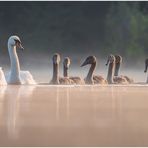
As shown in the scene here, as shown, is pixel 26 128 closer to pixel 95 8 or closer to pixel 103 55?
pixel 103 55

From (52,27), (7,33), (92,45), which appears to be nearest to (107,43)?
(92,45)

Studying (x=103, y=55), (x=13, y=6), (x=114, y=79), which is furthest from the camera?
(x=13, y=6)

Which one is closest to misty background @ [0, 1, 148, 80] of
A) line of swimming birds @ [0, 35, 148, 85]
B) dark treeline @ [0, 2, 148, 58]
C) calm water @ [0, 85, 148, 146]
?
dark treeline @ [0, 2, 148, 58]

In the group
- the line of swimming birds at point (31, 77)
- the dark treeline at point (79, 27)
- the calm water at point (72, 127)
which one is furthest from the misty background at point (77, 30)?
the calm water at point (72, 127)

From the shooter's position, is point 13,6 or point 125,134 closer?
point 125,134

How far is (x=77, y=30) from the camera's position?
13.1 metres

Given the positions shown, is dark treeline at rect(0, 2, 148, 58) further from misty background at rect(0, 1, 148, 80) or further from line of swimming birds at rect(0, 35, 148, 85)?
line of swimming birds at rect(0, 35, 148, 85)

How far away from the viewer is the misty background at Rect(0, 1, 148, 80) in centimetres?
1230

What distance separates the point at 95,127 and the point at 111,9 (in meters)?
11.4

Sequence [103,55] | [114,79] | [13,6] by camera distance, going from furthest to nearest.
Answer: [13,6] → [103,55] → [114,79]

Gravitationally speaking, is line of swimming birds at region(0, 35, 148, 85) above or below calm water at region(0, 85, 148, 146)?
above

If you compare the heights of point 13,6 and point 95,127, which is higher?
point 13,6

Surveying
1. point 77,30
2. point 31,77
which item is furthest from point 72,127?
point 77,30

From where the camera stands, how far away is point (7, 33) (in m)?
13.1
